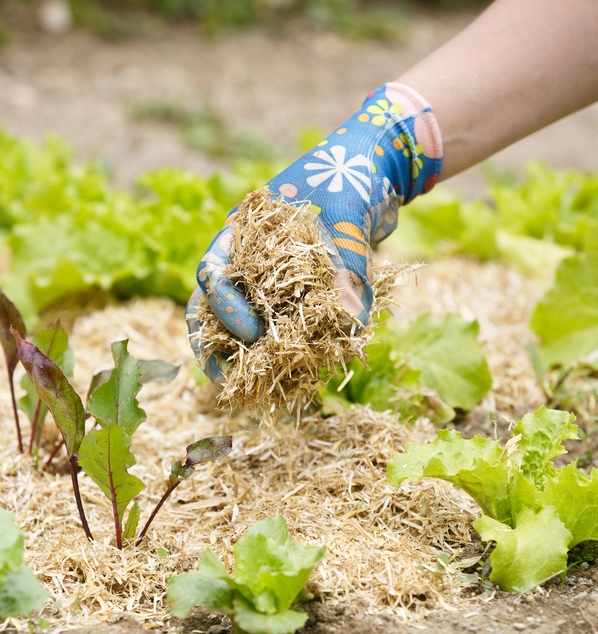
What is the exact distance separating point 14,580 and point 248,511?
21.4 inches

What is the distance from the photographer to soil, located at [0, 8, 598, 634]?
15.9 feet

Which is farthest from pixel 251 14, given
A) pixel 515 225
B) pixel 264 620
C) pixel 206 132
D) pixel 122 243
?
pixel 264 620

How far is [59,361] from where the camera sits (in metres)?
1.72

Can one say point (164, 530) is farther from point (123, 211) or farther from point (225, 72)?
point (225, 72)

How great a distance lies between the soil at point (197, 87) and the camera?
483cm

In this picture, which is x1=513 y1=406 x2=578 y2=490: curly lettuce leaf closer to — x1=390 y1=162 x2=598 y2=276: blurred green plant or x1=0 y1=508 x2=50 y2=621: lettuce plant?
x1=0 y1=508 x2=50 y2=621: lettuce plant

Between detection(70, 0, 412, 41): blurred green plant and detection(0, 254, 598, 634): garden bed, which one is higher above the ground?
detection(70, 0, 412, 41): blurred green plant

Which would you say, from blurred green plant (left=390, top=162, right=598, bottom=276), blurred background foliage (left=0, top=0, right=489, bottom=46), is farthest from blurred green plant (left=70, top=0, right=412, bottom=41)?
blurred green plant (left=390, top=162, right=598, bottom=276)

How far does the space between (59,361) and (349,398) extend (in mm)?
751

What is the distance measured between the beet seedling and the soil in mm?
2899

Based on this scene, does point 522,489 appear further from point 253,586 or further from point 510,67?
point 510,67

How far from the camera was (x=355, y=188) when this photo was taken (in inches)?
60.6

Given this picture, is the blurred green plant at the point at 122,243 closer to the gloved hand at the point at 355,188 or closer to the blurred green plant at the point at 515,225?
the blurred green plant at the point at 515,225

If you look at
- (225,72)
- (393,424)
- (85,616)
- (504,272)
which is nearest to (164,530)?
(85,616)
